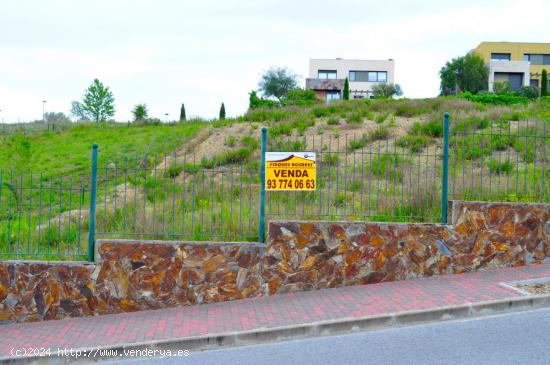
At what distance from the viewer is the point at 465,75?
182ft

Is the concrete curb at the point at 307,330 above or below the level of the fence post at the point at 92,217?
below

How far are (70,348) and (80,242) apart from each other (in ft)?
8.81

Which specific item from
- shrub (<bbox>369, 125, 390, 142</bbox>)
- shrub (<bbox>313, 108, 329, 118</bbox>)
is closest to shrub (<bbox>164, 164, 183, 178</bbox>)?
shrub (<bbox>369, 125, 390, 142</bbox>)

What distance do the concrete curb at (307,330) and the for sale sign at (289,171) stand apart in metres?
2.62

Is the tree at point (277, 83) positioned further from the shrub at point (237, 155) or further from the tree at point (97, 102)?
the shrub at point (237, 155)

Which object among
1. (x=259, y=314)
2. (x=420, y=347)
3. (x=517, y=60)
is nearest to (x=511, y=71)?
(x=517, y=60)

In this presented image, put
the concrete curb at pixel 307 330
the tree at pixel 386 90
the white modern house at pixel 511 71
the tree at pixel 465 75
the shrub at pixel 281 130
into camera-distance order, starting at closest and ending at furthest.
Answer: the concrete curb at pixel 307 330 < the shrub at pixel 281 130 < the tree at pixel 465 75 < the tree at pixel 386 90 < the white modern house at pixel 511 71

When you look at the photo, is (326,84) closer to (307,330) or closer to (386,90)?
(386,90)

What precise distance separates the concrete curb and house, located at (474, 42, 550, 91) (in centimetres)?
5917

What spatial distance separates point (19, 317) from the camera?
7730 mm

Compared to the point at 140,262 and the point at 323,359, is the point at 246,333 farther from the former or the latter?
the point at 140,262

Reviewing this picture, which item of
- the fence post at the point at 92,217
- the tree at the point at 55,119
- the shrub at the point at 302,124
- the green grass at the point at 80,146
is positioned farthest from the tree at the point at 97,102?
the fence post at the point at 92,217

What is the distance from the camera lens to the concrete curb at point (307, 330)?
6.21 meters

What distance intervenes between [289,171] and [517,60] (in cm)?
6560
